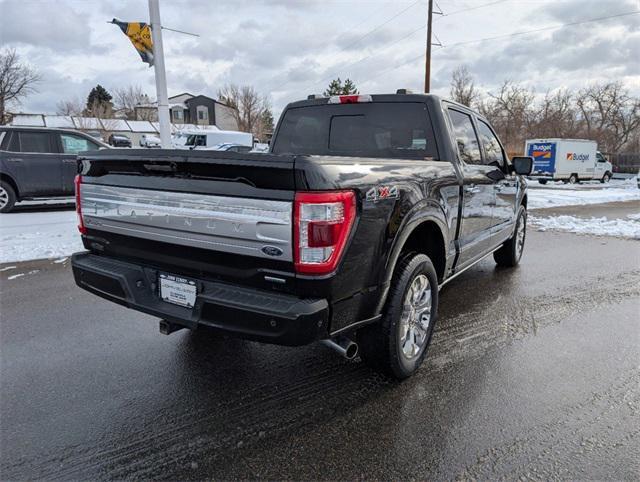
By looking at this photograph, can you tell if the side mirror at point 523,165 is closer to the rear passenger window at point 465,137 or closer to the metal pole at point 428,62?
the rear passenger window at point 465,137

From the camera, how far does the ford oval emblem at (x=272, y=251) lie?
7.38 feet

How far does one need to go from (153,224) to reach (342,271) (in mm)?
1191

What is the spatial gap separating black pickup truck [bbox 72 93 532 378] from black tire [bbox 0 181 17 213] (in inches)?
308

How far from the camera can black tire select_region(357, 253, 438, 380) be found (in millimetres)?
2820

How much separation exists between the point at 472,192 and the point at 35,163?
931cm

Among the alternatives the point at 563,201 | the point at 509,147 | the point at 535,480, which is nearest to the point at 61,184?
the point at 535,480

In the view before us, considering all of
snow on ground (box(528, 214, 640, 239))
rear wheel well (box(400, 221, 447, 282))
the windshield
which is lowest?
snow on ground (box(528, 214, 640, 239))

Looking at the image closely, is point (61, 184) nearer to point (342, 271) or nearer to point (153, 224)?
point (153, 224)

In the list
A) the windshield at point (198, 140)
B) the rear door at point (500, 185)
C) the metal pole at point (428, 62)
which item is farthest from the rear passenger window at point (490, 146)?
the windshield at point (198, 140)

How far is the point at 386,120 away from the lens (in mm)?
3928

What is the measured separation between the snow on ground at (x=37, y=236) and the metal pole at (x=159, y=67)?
254 cm

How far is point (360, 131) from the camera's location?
407 cm

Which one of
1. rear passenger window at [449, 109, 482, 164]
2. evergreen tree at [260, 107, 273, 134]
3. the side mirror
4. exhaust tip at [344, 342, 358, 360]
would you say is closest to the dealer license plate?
exhaust tip at [344, 342, 358, 360]

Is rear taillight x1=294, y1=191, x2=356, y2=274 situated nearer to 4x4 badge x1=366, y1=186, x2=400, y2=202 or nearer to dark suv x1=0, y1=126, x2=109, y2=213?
4x4 badge x1=366, y1=186, x2=400, y2=202
